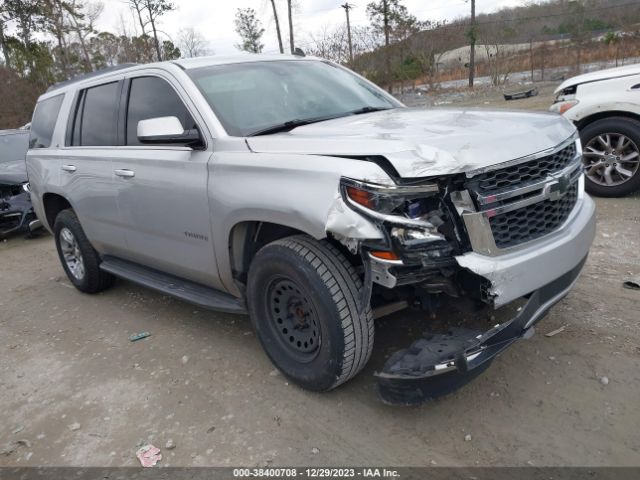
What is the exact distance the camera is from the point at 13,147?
9.30m

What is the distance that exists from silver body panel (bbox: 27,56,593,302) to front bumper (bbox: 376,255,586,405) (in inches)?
6.3

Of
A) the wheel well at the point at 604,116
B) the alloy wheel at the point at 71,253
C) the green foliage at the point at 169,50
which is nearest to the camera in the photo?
the alloy wheel at the point at 71,253

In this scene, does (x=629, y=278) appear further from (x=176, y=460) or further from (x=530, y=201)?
(x=176, y=460)

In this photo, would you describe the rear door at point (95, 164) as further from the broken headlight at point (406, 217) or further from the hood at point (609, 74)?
the hood at point (609, 74)

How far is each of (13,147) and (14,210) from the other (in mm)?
1889

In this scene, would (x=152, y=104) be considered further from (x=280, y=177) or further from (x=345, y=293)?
(x=345, y=293)

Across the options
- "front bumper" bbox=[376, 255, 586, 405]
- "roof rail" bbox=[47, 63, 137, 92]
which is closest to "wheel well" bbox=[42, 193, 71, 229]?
"roof rail" bbox=[47, 63, 137, 92]

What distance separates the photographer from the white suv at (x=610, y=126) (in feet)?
18.6

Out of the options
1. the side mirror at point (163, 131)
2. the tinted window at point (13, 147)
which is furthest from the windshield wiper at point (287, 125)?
the tinted window at point (13, 147)

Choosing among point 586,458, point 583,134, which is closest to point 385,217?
point 586,458

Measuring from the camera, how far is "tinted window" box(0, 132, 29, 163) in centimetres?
906

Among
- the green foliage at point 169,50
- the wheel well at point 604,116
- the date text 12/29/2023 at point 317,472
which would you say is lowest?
the date text 12/29/2023 at point 317,472

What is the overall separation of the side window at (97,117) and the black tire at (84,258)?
74 cm

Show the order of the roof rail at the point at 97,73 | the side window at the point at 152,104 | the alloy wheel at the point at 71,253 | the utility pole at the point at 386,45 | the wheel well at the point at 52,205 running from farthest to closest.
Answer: the utility pole at the point at 386,45, the wheel well at the point at 52,205, the alloy wheel at the point at 71,253, the roof rail at the point at 97,73, the side window at the point at 152,104
